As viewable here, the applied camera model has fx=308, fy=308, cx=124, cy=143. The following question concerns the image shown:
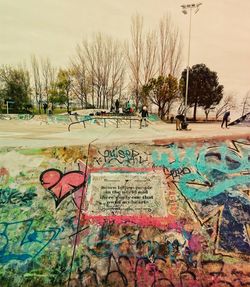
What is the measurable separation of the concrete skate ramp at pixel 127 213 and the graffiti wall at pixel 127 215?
16 millimetres

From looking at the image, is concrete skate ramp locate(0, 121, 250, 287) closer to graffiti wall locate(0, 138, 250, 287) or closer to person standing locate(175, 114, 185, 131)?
graffiti wall locate(0, 138, 250, 287)

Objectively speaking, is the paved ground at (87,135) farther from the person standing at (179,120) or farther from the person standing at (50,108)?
the person standing at (50,108)

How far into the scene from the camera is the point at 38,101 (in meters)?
50.2

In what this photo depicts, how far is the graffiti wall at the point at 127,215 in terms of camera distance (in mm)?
4895

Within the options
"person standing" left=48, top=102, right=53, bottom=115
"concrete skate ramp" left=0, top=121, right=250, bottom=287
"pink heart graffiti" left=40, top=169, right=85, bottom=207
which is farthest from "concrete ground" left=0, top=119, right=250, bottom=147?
"person standing" left=48, top=102, right=53, bottom=115

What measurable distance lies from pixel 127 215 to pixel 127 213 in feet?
0.14

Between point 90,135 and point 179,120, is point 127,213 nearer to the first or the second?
point 90,135

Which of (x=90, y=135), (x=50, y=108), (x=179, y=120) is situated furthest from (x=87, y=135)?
(x=50, y=108)

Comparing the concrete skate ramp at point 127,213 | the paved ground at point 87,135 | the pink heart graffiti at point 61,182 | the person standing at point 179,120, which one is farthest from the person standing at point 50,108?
the pink heart graffiti at point 61,182

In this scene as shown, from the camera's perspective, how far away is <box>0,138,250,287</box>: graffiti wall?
489 cm

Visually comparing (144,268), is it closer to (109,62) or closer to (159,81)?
(159,81)

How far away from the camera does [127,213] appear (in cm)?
559

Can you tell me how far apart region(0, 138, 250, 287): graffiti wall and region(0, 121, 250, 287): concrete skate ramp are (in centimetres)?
2

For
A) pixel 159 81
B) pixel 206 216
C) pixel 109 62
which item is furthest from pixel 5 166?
pixel 109 62
